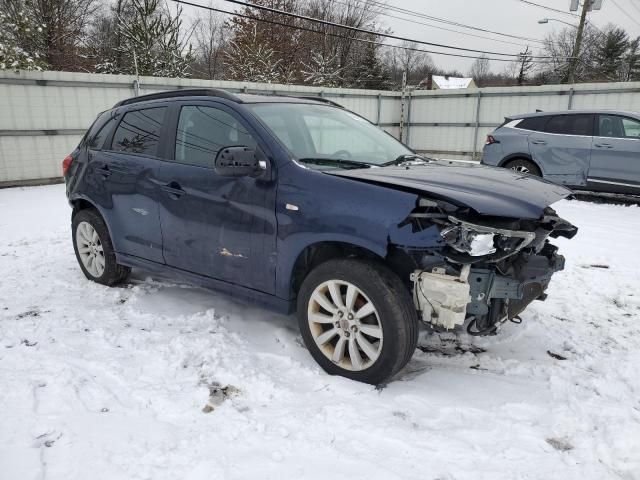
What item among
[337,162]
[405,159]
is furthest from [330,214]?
[405,159]

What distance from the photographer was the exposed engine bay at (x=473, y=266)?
259cm

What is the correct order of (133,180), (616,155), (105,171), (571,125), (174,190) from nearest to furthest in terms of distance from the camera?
(174,190), (133,180), (105,171), (616,155), (571,125)

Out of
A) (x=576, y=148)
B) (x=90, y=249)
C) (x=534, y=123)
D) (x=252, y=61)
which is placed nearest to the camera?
(x=90, y=249)

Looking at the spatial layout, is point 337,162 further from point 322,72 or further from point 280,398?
point 322,72

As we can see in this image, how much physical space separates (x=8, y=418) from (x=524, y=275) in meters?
2.95

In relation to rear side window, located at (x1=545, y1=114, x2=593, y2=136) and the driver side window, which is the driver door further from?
rear side window, located at (x1=545, y1=114, x2=593, y2=136)

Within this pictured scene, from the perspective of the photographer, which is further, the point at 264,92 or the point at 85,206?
the point at 264,92

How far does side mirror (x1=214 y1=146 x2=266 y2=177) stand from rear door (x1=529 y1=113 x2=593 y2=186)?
7.56 m

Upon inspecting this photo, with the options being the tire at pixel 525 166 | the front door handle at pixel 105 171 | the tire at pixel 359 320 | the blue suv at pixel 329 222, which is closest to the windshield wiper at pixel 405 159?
the blue suv at pixel 329 222

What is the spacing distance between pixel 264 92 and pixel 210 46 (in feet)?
102

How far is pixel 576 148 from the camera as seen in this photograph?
878 centimetres

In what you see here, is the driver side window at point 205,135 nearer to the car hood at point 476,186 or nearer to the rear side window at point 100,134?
the car hood at point 476,186

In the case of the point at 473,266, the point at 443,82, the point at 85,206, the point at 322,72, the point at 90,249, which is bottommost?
the point at 90,249

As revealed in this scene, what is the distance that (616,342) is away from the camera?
3545 millimetres
